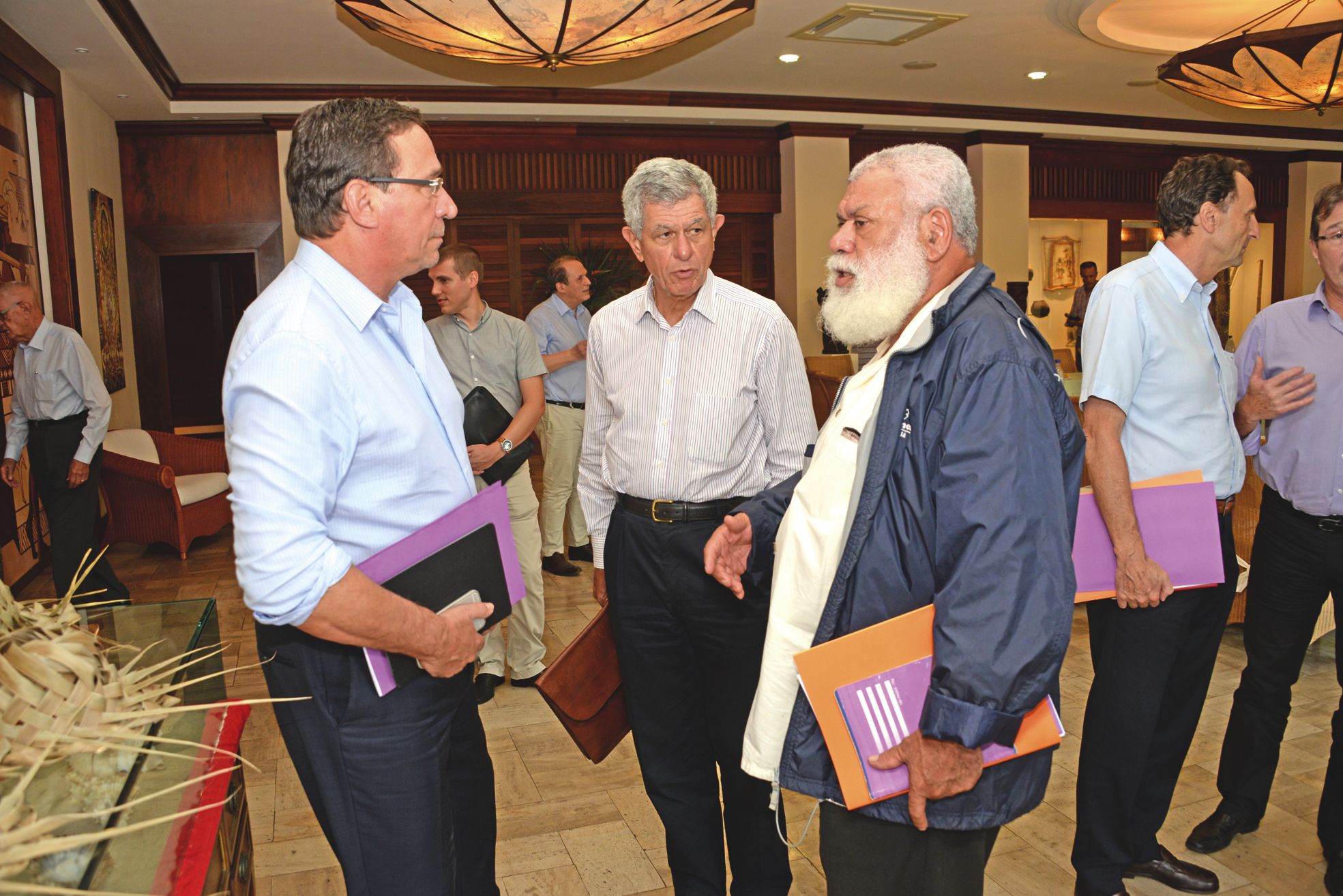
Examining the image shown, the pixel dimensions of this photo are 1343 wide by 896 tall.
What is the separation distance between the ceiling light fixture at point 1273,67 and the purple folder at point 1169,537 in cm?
574

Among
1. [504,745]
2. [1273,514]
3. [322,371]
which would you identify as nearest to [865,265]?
[322,371]

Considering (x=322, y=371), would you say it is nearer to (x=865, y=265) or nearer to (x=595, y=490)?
(x=865, y=265)

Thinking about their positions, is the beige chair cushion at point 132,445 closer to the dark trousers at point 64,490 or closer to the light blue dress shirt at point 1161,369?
the dark trousers at point 64,490

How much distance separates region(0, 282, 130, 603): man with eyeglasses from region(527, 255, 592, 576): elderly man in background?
7.91ft

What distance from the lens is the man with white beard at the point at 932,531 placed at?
1.44 meters

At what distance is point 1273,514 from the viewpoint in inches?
110

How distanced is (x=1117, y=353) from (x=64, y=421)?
5.08 metres

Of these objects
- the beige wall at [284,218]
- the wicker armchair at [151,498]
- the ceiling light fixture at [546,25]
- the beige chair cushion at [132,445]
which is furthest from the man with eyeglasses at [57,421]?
the beige wall at [284,218]

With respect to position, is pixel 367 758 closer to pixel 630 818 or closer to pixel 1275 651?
pixel 630 818

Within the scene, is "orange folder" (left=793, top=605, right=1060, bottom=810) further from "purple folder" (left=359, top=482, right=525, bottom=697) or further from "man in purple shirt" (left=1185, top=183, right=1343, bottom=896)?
"man in purple shirt" (left=1185, top=183, right=1343, bottom=896)

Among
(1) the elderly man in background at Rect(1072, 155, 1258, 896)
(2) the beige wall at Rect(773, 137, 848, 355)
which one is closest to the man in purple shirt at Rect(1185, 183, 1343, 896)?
(1) the elderly man in background at Rect(1072, 155, 1258, 896)

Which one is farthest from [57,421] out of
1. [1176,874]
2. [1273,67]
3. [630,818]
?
[1273,67]

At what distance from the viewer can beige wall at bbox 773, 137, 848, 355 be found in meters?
10.8

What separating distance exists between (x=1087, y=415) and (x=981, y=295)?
3.27ft
